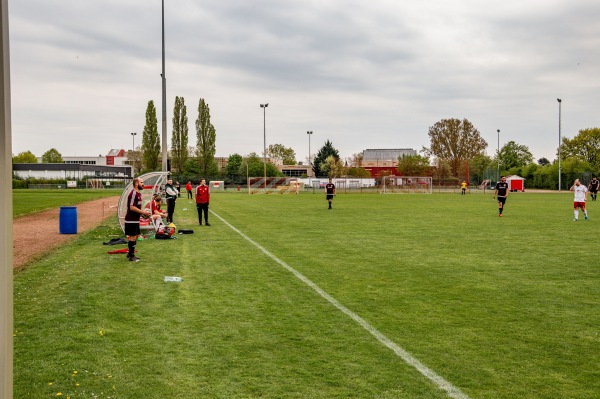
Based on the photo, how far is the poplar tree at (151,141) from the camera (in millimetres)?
93375

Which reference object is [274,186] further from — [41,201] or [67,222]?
[67,222]

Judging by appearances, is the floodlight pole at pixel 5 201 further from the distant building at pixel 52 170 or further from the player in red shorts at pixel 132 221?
the distant building at pixel 52 170

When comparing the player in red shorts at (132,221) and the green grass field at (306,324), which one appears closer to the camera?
the green grass field at (306,324)

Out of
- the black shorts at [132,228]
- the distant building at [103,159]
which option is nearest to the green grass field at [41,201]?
the black shorts at [132,228]

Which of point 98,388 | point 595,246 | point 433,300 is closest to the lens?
point 98,388

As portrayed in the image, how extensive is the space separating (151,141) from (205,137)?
894 centimetres

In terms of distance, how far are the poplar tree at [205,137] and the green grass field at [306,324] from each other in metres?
84.5

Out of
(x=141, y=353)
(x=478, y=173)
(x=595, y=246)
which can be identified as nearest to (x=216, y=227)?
(x=595, y=246)

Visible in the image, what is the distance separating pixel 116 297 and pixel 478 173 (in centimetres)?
11486

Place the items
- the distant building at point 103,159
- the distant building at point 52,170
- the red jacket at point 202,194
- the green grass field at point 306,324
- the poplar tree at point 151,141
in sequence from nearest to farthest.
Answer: the green grass field at point 306,324, the red jacket at point 202,194, the poplar tree at point 151,141, the distant building at point 52,170, the distant building at point 103,159

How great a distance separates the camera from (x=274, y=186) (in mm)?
79062

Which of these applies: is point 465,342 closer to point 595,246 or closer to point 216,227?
point 595,246

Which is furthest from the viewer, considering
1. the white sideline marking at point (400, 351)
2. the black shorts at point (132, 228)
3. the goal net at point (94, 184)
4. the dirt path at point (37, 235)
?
the goal net at point (94, 184)

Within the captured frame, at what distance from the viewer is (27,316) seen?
26.3 ft
